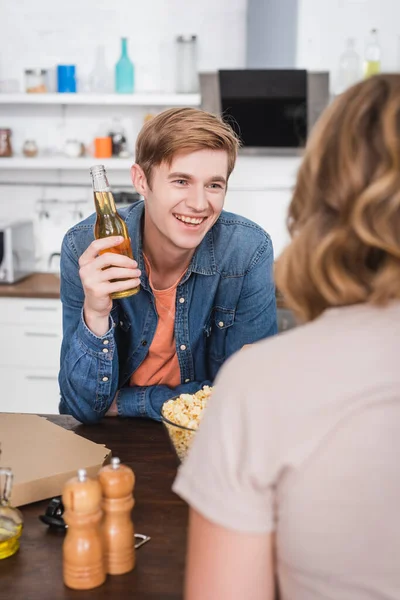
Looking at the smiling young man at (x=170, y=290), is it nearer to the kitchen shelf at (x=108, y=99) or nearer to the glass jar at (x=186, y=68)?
the kitchen shelf at (x=108, y=99)

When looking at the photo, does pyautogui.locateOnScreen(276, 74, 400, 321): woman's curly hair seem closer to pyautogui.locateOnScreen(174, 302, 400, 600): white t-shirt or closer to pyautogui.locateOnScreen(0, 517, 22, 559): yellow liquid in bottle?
pyautogui.locateOnScreen(174, 302, 400, 600): white t-shirt

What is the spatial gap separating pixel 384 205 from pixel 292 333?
0.49 feet

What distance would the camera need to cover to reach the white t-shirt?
0.70 m

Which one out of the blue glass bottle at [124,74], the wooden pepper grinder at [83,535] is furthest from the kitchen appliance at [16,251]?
the wooden pepper grinder at [83,535]

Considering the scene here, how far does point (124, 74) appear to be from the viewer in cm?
381

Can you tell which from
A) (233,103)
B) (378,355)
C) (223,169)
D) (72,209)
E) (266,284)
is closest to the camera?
(378,355)

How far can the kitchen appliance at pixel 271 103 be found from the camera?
3.52m

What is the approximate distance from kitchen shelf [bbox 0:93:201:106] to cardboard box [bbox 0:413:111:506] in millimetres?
2491

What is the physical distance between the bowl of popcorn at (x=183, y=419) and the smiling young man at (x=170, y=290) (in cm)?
25

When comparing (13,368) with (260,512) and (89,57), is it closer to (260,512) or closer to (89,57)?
(89,57)

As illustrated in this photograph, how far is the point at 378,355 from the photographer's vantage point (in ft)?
2.31

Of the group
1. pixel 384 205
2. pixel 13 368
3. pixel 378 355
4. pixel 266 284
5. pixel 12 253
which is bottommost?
pixel 13 368

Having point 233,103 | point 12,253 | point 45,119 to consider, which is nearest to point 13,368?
point 12,253

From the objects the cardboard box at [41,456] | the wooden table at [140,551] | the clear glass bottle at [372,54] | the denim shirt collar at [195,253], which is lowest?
the wooden table at [140,551]
